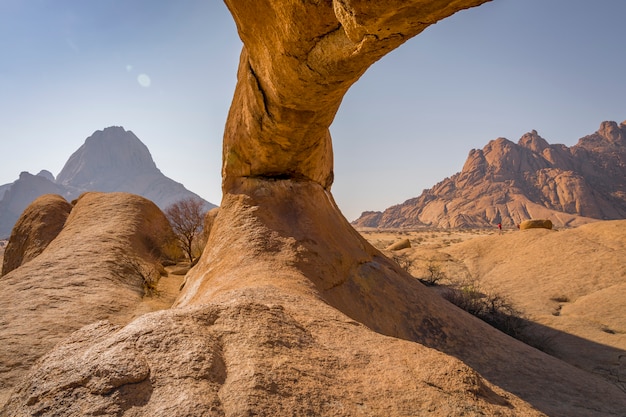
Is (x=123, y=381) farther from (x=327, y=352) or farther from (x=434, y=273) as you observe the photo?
(x=434, y=273)

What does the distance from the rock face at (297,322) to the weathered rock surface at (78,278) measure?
2780mm

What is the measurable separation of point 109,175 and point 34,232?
6768 inches

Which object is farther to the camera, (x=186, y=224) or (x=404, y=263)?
(x=404, y=263)

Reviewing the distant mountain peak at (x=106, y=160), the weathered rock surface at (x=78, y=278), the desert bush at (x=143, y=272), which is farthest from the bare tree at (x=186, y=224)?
the distant mountain peak at (x=106, y=160)

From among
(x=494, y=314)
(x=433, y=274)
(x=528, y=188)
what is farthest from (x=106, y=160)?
(x=494, y=314)

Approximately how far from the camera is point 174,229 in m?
13.5

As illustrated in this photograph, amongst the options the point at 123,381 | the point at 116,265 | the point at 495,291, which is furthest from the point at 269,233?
the point at 495,291

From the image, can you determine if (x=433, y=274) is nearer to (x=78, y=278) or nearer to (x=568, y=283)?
(x=568, y=283)

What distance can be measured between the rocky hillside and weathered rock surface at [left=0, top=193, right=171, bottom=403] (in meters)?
59.7

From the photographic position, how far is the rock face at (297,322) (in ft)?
6.06

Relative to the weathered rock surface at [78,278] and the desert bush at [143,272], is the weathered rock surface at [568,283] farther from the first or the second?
the desert bush at [143,272]

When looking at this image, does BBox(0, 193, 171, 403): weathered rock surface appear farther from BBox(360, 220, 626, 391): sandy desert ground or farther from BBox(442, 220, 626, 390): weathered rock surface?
BBox(442, 220, 626, 390): weathered rock surface

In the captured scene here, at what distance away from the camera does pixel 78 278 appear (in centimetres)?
791

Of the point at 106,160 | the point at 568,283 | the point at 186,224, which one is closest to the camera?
the point at 568,283
